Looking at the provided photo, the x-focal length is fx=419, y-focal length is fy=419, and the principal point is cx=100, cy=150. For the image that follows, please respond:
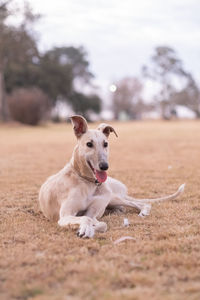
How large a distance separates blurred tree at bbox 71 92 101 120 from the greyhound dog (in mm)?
53016

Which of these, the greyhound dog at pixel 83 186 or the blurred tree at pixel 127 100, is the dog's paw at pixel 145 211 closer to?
the greyhound dog at pixel 83 186

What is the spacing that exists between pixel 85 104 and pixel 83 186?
180 ft

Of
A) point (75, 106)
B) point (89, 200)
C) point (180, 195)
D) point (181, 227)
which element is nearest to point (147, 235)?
point (181, 227)

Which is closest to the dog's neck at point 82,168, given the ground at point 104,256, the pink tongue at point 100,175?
the pink tongue at point 100,175

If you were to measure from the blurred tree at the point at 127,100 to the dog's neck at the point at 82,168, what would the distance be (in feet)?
232

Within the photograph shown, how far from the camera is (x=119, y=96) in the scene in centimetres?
7894

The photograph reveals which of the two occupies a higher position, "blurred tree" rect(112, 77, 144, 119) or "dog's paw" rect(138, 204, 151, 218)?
"blurred tree" rect(112, 77, 144, 119)

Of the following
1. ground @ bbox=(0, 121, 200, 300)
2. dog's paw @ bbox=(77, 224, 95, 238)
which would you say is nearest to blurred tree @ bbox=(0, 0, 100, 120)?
ground @ bbox=(0, 121, 200, 300)

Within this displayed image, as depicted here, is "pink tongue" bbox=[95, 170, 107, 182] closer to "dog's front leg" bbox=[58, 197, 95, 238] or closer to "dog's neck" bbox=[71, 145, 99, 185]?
"dog's neck" bbox=[71, 145, 99, 185]

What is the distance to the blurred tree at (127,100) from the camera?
76562 millimetres

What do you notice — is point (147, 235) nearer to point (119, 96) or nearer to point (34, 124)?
point (34, 124)

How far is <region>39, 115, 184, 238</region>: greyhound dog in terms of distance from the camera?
5070 millimetres

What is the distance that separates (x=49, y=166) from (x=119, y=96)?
68.0 meters

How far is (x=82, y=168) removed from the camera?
529 cm
